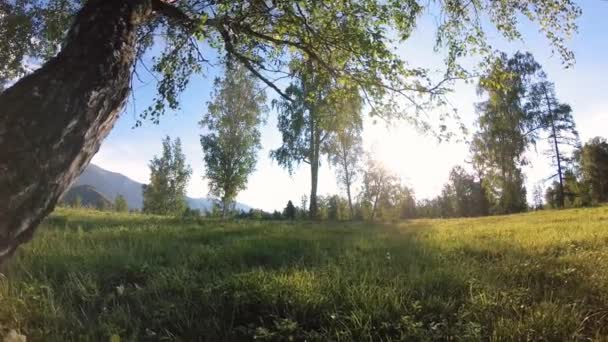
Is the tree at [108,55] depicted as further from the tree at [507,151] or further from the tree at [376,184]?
the tree at [376,184]

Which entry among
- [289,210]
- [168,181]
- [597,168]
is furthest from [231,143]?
[597,168]

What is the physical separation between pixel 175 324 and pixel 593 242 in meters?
6.94

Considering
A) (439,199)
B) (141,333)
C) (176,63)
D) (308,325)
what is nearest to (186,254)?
(141,333)

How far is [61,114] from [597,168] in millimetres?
55313

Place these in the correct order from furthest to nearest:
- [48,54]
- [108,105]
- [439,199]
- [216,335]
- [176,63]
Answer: [439,199], [48,54], [176,63], [108,105], [216,335]

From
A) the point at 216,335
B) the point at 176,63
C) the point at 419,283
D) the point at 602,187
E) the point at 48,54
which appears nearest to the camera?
the point at 216,335

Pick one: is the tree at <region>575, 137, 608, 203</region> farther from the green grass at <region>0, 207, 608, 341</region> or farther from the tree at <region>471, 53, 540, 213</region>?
the green grass at <region>0, 207, 608, 341</region>

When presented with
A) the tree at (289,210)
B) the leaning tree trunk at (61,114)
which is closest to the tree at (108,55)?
the leaning tree trunk at (61,114)

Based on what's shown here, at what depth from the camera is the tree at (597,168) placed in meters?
45.1

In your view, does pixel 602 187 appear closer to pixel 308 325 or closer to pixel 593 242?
pixel 593 242

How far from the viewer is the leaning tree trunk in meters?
2.85

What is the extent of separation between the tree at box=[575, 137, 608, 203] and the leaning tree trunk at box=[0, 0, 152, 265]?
5262 cm

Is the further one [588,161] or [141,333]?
[588,161]

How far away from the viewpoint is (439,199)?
70.2m
